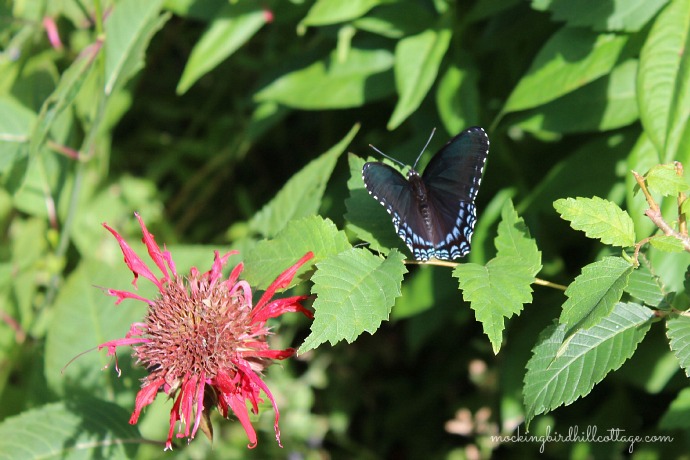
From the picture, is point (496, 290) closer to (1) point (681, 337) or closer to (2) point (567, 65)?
(1) point (681, 337)

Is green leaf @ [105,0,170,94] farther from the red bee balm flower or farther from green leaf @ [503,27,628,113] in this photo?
green leaf @ [503,27,628,113]

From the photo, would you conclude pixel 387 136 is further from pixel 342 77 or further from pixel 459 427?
pixel 459 427

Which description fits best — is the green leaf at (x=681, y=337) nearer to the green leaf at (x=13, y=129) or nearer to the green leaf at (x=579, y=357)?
the green leaf at (x=579, y=357)

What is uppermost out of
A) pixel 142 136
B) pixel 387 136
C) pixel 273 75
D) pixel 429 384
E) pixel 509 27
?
pixel 509 27

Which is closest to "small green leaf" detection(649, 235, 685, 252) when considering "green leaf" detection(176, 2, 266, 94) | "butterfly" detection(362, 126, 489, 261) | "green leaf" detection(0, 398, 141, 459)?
"butterfly" detection(362, 126, 489, 261)

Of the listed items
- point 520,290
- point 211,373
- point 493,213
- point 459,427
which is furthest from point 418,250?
point 459,427
